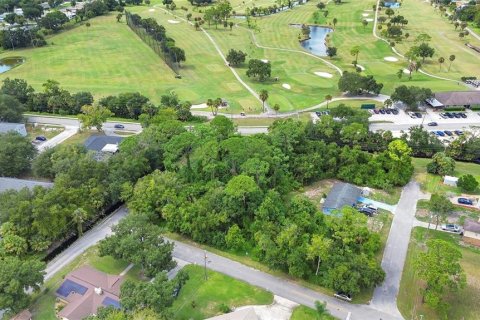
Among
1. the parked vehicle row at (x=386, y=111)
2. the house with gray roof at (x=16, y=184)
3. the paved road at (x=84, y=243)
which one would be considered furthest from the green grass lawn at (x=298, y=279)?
the parked vehicle row at (x=386, y=111)

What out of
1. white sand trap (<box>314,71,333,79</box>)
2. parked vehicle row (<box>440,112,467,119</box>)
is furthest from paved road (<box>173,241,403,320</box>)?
white sand trap (<box>314,71,333,79</box>)

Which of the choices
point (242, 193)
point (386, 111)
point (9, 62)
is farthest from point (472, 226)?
point (9, 62)

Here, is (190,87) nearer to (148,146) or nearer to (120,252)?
(148,146)

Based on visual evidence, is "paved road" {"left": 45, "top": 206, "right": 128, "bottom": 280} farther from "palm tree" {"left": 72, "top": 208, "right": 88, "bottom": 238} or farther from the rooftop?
the rooftop

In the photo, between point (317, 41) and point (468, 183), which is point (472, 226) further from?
point (317, 41)

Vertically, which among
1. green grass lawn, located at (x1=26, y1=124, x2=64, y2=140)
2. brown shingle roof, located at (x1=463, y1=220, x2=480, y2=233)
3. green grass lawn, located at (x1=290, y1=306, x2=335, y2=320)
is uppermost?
brown shingle roof, located at (x1=463, y1=220, x2=480, y2=233)

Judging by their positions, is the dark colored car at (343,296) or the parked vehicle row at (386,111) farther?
the parked vehicle row at (386,111)

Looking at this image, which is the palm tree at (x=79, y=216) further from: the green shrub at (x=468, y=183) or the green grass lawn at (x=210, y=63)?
the green shrub at (x=468, y=183)
